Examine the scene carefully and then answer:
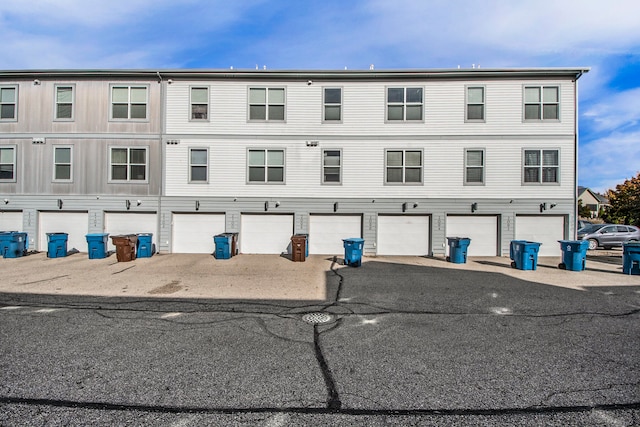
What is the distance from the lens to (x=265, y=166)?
13648 millimetres

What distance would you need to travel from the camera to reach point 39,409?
2.88 metres

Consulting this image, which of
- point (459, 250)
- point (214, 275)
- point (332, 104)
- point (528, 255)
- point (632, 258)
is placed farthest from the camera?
point (332, 104)

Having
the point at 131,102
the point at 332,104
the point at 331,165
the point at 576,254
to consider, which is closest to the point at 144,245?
the point at 131,102

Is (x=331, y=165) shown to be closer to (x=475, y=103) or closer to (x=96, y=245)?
(x=475, y=103)

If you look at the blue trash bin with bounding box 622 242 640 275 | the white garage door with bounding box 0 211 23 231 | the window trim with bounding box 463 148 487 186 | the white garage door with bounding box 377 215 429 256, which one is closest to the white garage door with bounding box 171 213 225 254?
the white garage door with bounding box 0 211 23 231

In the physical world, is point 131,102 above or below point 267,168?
above

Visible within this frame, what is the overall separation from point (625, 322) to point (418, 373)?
4523mm

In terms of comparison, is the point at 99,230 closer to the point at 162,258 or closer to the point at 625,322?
the point at 162,258

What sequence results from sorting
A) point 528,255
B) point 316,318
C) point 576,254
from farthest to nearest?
1. point 528,255
2. point 576,254
3. point 316,318

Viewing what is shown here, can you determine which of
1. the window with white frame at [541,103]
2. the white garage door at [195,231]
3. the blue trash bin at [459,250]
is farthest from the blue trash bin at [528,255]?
the white garage door at [195,231]

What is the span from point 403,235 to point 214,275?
26.5 ft

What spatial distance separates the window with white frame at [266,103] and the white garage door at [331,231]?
15.8 feet

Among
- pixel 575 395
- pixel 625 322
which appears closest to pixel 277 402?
pixel 575 395

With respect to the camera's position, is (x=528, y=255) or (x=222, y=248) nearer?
(x=528, y=255)
